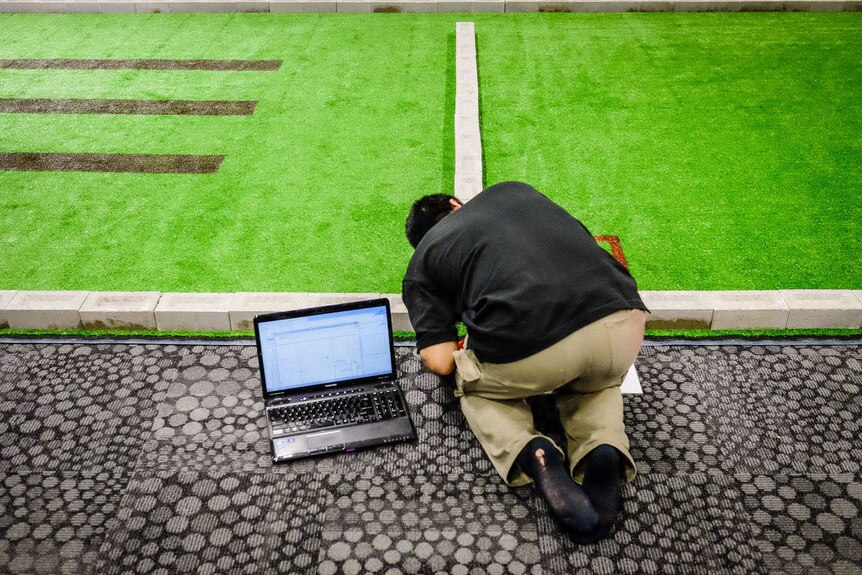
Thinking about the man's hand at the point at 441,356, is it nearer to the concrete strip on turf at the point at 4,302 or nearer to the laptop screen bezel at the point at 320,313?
the laptop screen bezel at the point at 320,313

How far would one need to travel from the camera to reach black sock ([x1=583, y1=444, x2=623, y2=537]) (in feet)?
9.16

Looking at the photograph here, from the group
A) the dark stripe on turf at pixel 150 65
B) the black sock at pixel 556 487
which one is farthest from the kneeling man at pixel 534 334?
the dark stripe on turf at pixel 150 65

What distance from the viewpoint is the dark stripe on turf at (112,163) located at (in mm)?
5344

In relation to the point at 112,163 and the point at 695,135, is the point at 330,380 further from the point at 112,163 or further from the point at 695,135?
the point at 695,135

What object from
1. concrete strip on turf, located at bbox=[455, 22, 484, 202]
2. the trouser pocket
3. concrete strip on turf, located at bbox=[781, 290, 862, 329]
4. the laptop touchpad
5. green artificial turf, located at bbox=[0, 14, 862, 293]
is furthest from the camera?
concrete strip on turf, located at bbox=[455, 22, 484, 202]

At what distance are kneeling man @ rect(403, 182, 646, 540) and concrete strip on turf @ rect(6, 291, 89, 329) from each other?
2013 mm

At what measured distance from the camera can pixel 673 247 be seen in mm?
4379

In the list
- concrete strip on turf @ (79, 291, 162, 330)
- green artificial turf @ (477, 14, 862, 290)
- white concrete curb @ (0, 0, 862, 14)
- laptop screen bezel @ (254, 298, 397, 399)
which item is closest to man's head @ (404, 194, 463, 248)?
laptop screen bezel @ (254, 298, 397, 399)

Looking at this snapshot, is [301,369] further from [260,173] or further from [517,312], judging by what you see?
[260,173]

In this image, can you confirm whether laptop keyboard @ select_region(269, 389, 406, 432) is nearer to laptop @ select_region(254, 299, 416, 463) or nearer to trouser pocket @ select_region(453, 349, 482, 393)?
laptop @ select_region(254, 299, 416, 463)

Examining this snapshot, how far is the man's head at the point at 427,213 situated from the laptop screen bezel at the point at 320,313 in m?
0.36

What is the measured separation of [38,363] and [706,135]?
503 centimetres

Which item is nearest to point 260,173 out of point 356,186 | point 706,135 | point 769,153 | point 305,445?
point 356,186

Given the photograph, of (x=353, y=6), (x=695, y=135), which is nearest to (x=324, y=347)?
(x=695, y=135)
